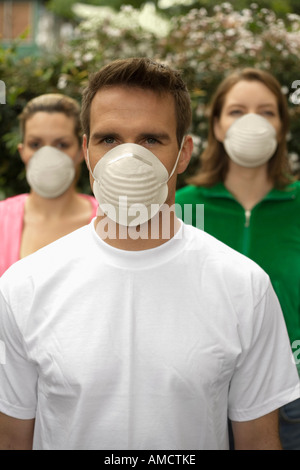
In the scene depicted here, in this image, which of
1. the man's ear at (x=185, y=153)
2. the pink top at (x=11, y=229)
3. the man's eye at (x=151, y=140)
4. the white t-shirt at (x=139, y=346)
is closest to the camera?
the white t-shirt at (x=139, y=346)

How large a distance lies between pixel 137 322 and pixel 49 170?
151 centimetres

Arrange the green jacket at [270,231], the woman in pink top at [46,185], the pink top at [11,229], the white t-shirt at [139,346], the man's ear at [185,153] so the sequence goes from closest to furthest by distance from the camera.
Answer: the white t-shirt at [139,346] → the man's ear at [185,153] → the green jacket at [270,231] → the pink top at [11,229] → the woman in pink top at [46,185]

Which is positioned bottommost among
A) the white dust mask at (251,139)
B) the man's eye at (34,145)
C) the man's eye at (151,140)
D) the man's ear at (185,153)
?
the man's eye at (34,145)

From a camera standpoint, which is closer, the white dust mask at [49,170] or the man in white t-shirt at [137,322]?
the man in white t-shirt at [137,322]

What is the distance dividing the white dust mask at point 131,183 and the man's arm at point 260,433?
2.30ft

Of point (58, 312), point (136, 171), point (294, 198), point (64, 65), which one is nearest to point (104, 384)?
point (58, 312)

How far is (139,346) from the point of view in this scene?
155 cm

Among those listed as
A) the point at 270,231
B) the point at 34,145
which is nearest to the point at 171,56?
the point at 34,145

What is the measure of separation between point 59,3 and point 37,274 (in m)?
16.4

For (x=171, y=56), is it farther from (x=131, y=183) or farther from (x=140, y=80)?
(x=131, y=183)

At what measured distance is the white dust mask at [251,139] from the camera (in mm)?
2766

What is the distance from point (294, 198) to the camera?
2.80 m

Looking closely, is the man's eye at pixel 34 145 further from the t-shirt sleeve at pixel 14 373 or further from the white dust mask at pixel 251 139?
the t-shirt sleeve at pixel 14 373

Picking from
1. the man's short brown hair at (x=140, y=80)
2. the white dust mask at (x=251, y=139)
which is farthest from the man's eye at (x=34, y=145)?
the man's short brown hair at (x=140, y=80)
